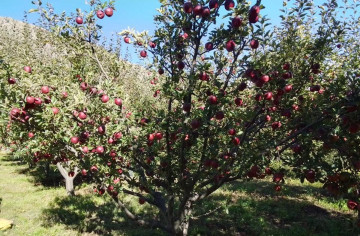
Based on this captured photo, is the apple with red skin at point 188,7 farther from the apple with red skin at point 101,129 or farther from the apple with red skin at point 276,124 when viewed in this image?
the apple with red skin at point 276,124

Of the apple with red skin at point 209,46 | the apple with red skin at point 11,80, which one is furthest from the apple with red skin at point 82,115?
the apple with red skin at point 209,46

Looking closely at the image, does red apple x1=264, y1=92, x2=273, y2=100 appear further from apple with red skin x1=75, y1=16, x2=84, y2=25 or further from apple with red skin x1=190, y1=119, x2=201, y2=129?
apple with red skin x1=75, y1=16, x2=84, y2=25

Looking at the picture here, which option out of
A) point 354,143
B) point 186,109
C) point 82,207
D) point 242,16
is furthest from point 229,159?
point 82,207

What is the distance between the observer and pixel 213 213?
10.5m

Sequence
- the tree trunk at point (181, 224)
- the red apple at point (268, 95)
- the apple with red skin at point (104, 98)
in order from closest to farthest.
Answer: the red apple at point (268, 95) < the apple with red skin at point (104, 98) < the tree trunk at point (181, 224)

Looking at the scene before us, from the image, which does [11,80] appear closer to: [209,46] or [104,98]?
[104,98]

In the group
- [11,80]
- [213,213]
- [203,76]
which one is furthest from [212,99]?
[213,213]

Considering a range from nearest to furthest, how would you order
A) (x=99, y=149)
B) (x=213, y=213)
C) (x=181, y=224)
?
1. (x=99, y=149)
2. (x=181, y=224)
3. (x=213, y=213)

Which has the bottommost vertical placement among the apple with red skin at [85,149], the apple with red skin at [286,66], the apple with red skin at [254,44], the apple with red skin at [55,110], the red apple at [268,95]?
the apple with red skin at [85,149]

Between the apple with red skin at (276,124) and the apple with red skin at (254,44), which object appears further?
the apple with red skin at (276,124)

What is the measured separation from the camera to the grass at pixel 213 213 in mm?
8867

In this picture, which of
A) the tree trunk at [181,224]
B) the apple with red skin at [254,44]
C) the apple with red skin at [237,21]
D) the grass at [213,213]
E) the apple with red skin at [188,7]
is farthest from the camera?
the grass at [213,213]

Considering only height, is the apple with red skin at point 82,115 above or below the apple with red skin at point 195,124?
above

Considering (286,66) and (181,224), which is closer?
(286,66)
